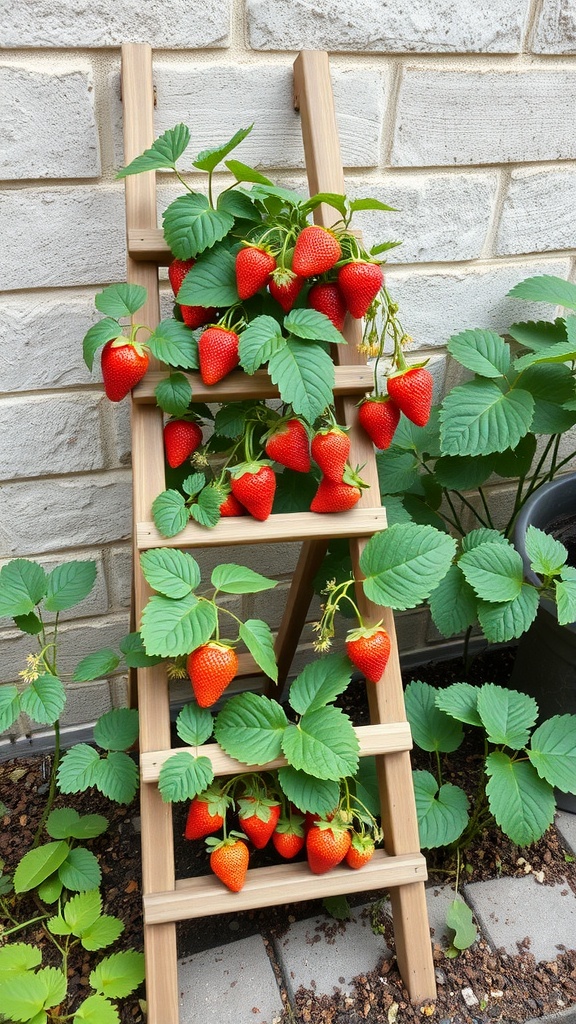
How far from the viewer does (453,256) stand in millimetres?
1247

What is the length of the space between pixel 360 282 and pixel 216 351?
187 millimetres

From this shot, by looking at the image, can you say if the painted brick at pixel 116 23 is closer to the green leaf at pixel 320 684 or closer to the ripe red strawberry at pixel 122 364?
the ripe red strawberry at pixel 122 364

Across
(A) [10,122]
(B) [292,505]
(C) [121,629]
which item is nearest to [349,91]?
(A) [10,122]

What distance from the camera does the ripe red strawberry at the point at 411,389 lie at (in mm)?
913

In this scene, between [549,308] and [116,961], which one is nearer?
[116,961]

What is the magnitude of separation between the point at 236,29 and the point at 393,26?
226mm

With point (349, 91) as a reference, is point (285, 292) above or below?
below

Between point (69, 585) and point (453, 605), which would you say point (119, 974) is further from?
point (453, 605)

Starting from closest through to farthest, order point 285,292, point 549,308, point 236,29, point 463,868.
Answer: point 285,292 < point 236,29 < point 463,868 < point 549,308

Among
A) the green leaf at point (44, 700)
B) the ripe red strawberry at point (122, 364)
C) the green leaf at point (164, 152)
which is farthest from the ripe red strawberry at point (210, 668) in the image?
the green leaf at point (164, 152)

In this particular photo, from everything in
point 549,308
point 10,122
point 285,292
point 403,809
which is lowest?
point 403,809

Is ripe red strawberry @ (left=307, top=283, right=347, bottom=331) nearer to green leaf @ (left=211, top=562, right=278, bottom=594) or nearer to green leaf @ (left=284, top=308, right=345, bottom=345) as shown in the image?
green leaf @ (left=284, top=308, right=345, bottom=345)

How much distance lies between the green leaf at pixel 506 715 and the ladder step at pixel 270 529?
1.06ft

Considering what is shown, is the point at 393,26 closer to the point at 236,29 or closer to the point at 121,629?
the point at 236,29
